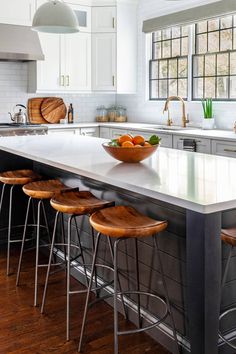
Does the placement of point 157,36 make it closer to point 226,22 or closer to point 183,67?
point 183,67

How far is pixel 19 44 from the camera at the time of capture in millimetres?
5863

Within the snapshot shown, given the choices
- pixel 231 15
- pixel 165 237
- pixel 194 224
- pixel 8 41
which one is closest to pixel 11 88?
pixel 8 41

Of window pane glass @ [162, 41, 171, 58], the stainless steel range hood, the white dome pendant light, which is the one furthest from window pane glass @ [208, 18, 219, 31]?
the white dome pendant light

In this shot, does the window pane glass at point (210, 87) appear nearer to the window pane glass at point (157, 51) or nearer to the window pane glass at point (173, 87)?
the window pane glass at point (173, 87)

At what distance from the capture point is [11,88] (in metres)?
6.42

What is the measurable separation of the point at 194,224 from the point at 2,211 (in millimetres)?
2598

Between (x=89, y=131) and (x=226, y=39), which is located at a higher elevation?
(x=226, y=39)

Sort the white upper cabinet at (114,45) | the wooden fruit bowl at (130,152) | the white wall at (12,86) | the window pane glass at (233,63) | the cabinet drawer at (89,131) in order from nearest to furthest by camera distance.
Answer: the wooden fruit bowl at (130,152), the window pane glass at (233,63), the white wall at (12,86), the cabinet drawer at (89,131), the white upper cabinet at (114,45)

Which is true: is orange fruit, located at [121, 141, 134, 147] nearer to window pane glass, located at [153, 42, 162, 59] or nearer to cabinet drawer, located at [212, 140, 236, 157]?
cabinet drawer, located at [212, 140, 236, 157]

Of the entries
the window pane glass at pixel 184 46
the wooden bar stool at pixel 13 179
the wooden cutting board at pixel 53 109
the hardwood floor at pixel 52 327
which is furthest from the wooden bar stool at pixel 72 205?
the wooden cutting board at pixel 53 109

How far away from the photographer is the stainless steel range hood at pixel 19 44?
5.77 meters

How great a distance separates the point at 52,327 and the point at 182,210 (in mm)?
1103

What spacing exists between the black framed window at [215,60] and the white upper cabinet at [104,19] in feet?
4.20

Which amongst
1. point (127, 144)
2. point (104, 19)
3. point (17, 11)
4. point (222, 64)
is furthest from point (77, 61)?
point (127, 144)
